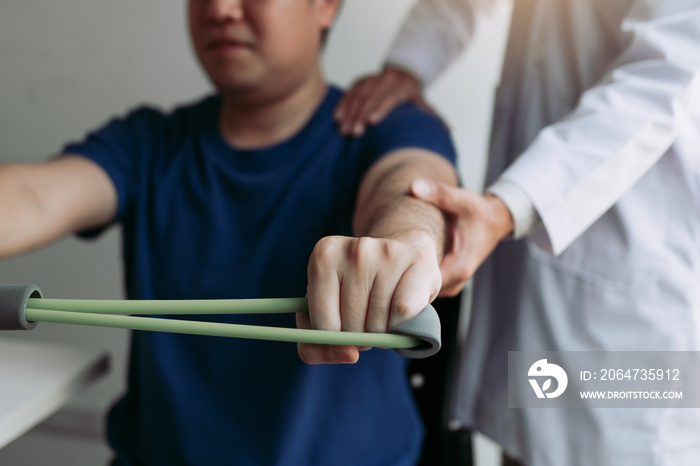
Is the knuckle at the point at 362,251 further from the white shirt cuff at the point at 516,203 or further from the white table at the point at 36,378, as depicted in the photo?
the white table at the point at 36,378

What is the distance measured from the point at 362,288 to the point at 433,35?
2.57 ft

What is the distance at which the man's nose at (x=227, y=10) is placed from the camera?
0.76 m

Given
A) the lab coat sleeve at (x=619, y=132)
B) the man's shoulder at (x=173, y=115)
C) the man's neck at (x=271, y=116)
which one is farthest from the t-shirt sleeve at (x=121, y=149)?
the lab coat sleeve at (x=619, y=132)

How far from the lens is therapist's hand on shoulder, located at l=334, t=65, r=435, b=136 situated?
2.58 ft

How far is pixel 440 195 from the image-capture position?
0.56 metres

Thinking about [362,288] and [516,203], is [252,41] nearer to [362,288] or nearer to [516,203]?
[516,203]

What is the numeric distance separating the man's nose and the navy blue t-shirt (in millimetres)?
166

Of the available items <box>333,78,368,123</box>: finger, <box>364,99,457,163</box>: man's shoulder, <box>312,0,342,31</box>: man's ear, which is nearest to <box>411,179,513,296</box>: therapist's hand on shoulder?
<box>364,99,457,163</box>: man's shoulder

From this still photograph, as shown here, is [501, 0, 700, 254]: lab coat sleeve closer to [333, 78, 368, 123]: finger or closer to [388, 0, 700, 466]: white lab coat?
[388, 0, 700, 466]: white lab coat

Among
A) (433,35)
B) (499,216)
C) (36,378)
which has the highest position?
(433,35)

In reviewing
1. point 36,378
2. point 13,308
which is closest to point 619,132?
point 13,308

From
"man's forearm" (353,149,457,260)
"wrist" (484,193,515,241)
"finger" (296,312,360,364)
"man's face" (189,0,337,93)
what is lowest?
"wrist" (484,193,515,241)

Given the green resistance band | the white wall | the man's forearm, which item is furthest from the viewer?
the white wall

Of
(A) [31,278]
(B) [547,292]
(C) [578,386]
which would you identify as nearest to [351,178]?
(B) [547,292]
